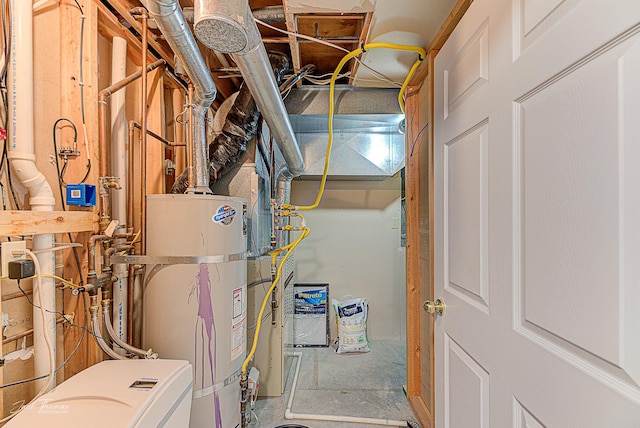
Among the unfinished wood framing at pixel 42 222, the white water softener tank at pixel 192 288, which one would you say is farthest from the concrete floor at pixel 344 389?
the unfinished wood framing at pixel 42 222

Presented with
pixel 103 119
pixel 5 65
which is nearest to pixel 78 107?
pixel 103 119

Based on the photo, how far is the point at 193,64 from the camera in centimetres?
131

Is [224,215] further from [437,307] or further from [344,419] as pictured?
[344,419]

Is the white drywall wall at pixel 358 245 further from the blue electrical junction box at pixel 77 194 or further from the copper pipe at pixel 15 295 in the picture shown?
the copper pipe at pixel 15 295

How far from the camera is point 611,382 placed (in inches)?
21.2

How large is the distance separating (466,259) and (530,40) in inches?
28.1

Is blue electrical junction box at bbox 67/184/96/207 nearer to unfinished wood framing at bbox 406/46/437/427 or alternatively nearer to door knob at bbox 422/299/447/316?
door knob at bbox 422/299/447/316

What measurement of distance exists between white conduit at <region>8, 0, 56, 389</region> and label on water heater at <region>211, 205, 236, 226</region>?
600mm

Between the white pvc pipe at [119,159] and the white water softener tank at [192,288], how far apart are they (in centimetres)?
15

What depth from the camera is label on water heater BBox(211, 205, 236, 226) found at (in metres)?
1.41

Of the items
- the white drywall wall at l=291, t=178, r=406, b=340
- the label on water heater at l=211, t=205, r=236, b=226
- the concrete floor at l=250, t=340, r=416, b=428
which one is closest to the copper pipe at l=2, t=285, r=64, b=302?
the label on water heater at l=211, t=205, r=236, b=226

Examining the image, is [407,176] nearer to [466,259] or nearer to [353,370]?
[466,259]

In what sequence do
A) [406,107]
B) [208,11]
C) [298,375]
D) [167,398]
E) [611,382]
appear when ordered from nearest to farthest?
[611,382] → [208,11] → [167,398] → [406,107] → [298,375]

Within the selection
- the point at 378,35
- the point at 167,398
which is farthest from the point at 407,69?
the point at 167,398
